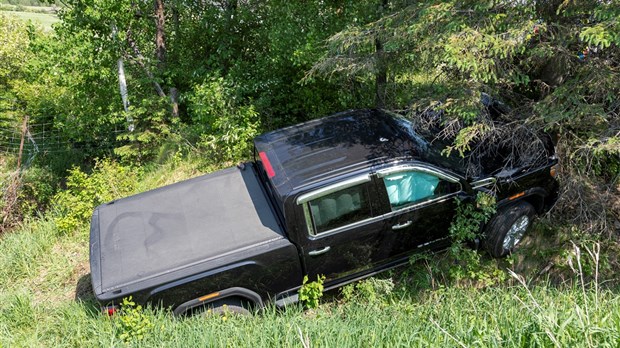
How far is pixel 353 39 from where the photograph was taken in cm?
582

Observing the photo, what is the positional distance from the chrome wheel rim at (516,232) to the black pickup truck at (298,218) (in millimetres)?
18

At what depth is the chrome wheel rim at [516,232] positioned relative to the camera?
17.5 feet

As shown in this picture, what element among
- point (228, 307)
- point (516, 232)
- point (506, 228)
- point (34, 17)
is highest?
point (34, 17)

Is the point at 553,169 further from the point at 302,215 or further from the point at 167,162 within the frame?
the point at 167,162

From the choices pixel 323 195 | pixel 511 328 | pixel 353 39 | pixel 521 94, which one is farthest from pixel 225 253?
pixel 521 94

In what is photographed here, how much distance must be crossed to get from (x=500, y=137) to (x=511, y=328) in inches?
99.6

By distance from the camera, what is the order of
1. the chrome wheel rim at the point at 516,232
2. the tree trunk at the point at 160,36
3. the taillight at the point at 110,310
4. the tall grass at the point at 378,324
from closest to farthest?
the tall grass at the point at 378,324 → the taillight at the point at 110,310 → the chrome wheel rim at the point at 516,232 → the tree trunk at the point at 160,36

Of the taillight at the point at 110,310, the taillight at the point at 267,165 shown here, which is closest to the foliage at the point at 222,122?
the taillight at the point at 267,165

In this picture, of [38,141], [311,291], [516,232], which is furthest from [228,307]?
[38,141]

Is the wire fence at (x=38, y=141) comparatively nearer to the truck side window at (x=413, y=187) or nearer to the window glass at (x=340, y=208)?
the window glass at (x=340, y=208)

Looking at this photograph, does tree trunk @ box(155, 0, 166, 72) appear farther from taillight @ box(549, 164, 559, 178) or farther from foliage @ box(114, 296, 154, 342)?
taillight @ box(549, 164, 559, 178)

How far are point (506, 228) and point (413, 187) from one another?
50.3 inches

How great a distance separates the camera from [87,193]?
7.23m

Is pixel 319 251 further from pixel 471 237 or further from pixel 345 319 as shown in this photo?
pixel 471 237
